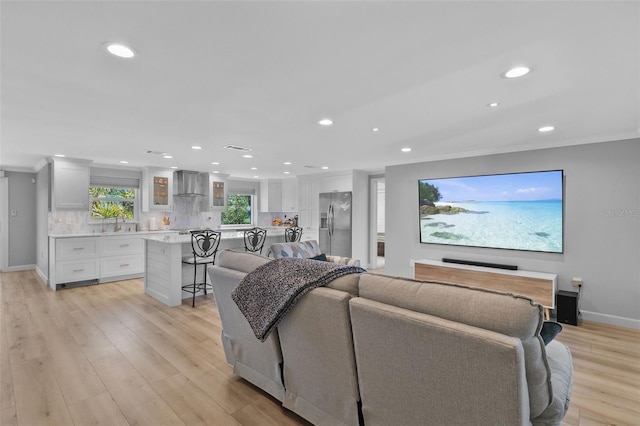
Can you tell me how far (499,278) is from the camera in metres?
4.20

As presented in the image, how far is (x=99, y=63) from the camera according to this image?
76.8 inches

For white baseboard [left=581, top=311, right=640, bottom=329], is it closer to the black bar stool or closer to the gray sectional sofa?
the gray sectional sofa

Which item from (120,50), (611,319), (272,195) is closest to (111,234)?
(272,195)

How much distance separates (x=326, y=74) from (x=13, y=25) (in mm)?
1652

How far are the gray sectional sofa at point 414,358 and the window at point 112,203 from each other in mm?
5911

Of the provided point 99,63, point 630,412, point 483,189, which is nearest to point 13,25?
point 99,63

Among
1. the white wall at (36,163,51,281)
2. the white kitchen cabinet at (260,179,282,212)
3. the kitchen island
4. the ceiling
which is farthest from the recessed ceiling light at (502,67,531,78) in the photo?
the white kitchen cabinet at (260,179,282,212)

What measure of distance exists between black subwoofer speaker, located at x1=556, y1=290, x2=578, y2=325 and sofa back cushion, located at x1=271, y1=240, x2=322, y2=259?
3.06 meters

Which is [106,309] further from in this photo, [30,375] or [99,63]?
[99,63]

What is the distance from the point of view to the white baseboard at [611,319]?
3.65 meters

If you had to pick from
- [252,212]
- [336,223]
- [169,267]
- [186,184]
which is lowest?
[169,267]

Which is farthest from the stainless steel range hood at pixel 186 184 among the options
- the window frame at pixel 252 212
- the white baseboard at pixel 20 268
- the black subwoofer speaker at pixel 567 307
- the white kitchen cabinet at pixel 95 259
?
the black subwoofer speaker at pixel 567 307

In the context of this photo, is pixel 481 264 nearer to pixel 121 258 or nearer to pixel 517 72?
pixel 517 72

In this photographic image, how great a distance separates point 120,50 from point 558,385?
9.33 ft
